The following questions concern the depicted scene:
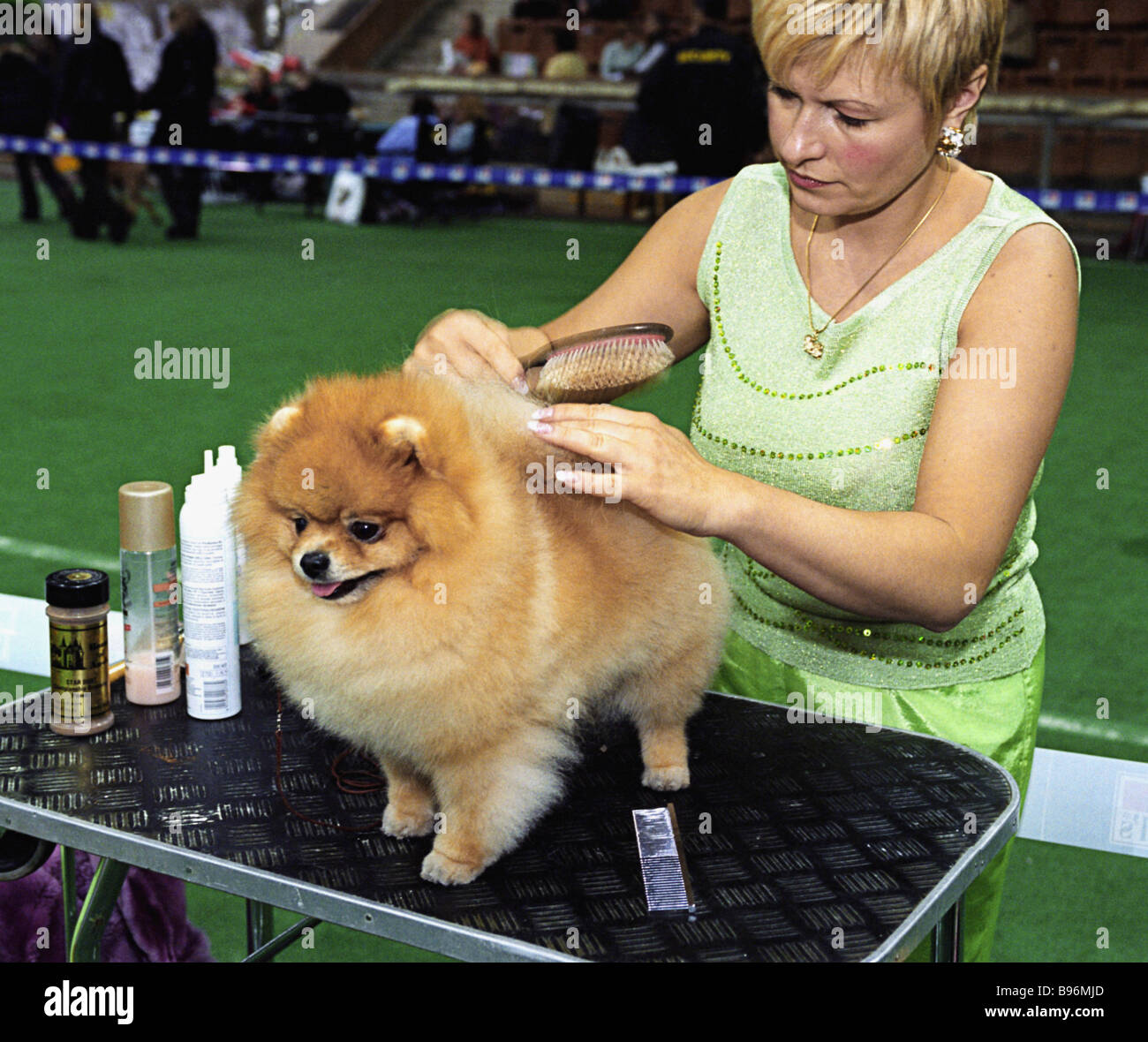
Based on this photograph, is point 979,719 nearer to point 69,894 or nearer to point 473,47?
point 69,894

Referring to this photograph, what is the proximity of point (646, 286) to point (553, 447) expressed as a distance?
27.3 inches

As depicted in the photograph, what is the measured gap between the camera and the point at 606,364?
1491mm

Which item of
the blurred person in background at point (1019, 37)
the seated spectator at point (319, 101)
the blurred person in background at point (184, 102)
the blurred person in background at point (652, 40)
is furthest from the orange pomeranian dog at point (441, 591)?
the blurred person in background at point (1019, 37)

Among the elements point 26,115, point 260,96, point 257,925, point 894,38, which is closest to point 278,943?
point 257,925

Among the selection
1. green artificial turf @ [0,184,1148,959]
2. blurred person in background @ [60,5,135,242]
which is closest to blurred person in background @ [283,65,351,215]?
green artificial turf @ [0,184,1148,959]

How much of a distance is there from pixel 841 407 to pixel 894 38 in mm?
532

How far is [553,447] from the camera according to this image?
58.7 inches

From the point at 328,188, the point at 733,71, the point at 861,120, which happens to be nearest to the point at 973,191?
the point at 861,120

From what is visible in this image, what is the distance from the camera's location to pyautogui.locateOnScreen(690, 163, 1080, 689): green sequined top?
1786 millimetres

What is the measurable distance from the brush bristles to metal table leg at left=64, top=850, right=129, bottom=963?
2.92 ft

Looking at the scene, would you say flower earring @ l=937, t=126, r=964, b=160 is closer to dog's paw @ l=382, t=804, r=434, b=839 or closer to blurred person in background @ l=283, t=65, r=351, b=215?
dog's paw @ l=382, t=804, r=434, b=839
